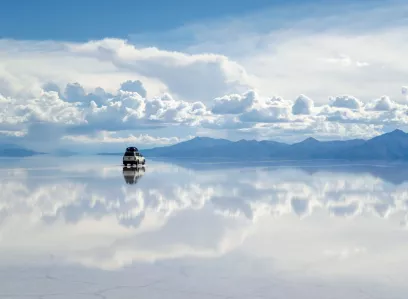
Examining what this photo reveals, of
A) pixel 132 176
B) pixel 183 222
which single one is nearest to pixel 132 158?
pixel 132 176

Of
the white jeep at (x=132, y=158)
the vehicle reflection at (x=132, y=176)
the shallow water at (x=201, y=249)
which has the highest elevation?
the white jeep at (x=132, y=158)

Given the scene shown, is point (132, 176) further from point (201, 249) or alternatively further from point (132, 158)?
point (201, 249)

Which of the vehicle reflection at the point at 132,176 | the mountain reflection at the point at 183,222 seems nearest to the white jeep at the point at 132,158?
the vehicle reflection at the point at 132,176

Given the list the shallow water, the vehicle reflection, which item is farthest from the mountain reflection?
the vehicle reflection

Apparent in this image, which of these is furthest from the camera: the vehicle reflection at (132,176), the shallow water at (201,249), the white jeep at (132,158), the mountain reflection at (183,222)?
the white jeep at (132,158)

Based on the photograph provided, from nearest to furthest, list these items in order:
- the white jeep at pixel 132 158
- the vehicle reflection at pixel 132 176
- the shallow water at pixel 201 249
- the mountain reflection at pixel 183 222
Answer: the shallow water at pixel 201 249 → the mountain reflection at pixel 183 222 → the vehicle reflection at pixel 132 176 → the white jeep at pixel 132 158

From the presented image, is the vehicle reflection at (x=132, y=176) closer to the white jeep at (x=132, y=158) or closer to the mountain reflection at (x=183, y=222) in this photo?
the mountain reflection at (x=183, y=222)

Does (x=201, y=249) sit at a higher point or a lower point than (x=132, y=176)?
lower

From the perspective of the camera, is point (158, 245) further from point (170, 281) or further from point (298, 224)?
point (298, 224)

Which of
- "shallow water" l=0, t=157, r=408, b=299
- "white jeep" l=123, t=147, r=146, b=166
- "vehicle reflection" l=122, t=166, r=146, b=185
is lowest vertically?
"shallow water" l=0, t=157, r=408, b=299

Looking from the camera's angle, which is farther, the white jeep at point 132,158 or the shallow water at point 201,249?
the white jeep at point 132,158

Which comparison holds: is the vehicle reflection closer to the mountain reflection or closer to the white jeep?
the mountain reflection

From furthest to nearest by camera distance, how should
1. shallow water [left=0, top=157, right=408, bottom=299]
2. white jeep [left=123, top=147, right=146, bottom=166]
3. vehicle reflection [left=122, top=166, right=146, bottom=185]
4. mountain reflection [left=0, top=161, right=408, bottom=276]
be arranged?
1. white jeep [left=123, top=147, right=146, bottom=166]
2. vehicle reflection [left=122, top=166, right=146, bottom=185]
3. mountain reflection [left=0, top=161, right=408, bottom=276]
4. shallow water [left=0, top=157, right=408, bottom=299]

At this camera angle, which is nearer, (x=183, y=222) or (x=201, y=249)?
(x=201, y=249)
